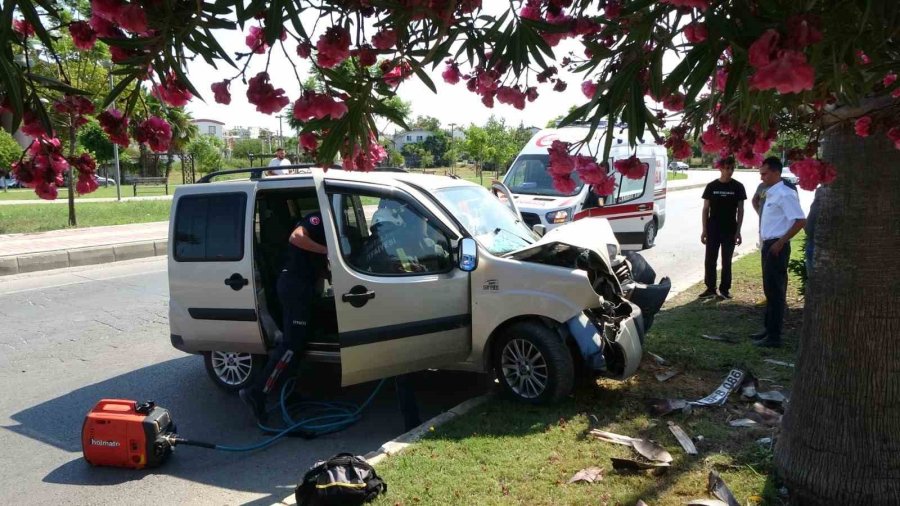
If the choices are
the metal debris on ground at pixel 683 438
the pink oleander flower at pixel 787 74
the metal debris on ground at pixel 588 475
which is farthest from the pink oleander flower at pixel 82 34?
the metal debris on ground at pixel 683 438

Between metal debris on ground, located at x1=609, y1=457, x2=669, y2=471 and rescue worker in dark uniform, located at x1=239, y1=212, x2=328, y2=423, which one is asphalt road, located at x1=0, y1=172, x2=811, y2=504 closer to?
rescue worker in dark uniform, located at x1=239, y1=212, x2=328, y2=423

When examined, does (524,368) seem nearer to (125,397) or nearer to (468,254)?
(468,254)

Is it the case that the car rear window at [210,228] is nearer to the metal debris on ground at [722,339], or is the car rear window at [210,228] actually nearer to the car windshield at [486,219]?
the car windshield at [486,219]

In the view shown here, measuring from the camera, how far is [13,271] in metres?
11.2

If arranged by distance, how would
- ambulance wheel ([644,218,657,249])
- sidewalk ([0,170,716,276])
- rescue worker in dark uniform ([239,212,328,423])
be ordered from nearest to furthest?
rescue worker in dark uniform ([239,212,328,423]), sidewalk ([0,170,716,276]), ambulance wheel ([644,218,657,249])

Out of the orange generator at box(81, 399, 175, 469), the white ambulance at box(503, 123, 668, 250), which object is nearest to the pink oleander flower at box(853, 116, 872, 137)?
the orange generator at box(81, 399, 175, 469)

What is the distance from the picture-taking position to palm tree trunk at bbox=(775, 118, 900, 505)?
314 cm

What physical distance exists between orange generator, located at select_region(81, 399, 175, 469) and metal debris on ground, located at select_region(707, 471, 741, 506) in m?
3.32

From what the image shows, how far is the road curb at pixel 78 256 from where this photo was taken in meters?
11.3

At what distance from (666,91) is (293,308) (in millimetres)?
3714

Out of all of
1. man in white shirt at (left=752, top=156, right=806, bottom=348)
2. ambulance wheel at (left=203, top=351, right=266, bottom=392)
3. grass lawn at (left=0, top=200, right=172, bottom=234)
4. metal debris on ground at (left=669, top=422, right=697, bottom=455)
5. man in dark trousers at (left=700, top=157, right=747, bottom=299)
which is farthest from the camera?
grass lawn at (left=0, top=200, right=172, bottom=234)

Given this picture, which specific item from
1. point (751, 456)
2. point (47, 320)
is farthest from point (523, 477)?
point (47, 320)

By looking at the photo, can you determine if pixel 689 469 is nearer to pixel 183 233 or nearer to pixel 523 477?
pixel 523 477

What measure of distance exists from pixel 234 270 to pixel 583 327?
273 cm
